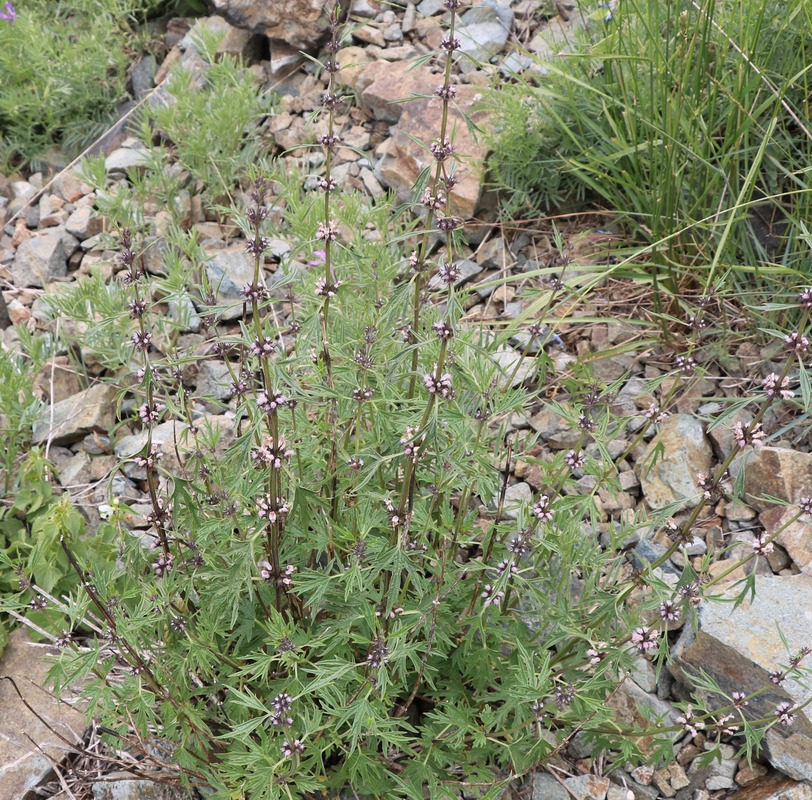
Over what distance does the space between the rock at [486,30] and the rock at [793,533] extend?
10.5 ft

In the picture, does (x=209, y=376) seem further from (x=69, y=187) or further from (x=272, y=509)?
(x=69, y=187)

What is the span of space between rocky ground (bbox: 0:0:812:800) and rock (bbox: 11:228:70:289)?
0.03 ft

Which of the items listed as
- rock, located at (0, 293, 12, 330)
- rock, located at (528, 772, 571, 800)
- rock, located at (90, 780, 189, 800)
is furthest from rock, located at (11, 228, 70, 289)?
rock, located at (528, 772, 571, 800)

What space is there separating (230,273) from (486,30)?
2296mm

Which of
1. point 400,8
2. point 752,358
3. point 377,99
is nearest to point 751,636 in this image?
point 752,358

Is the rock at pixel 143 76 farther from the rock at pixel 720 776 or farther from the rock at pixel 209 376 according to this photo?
the rock at pixel 720 776

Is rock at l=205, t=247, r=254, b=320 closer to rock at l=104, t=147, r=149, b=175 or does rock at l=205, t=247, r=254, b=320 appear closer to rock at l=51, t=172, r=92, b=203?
rock at l=104, t=147, r=149, b=175

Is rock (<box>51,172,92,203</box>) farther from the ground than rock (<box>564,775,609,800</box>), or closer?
farther from the ground

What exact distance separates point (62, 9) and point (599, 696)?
606 centimetres

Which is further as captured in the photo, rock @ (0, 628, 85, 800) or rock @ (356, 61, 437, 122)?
rock @ (356, 61, 437, 122)

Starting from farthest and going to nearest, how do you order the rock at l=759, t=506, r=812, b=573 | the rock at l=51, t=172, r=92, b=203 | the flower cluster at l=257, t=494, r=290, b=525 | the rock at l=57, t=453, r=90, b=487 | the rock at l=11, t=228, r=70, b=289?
the rock at l=51, t=172, r=92, b=203, the rock at l=11, t=228, r=70, b=289, the rock at l=57, t=453, r=90, b=487, the rock at l=759, t=506, r=812, b=573, the flower cluster at l=257, t=494, r=290, b=525

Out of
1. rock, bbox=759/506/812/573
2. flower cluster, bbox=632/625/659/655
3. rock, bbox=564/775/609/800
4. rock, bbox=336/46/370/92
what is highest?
rock, bbox=336/46/370/92

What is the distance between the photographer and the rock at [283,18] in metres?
5.61

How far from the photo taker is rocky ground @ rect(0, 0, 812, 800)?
310cm
